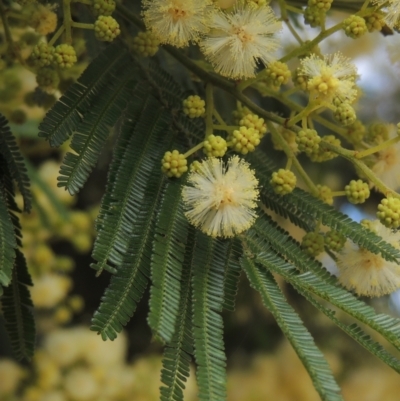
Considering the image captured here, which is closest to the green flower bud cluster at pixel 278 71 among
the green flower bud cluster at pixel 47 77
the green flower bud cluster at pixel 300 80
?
the green flower bud cluster at pixel 300 80

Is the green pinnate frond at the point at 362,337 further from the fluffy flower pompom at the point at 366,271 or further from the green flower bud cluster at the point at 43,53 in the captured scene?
the green flower bud cluster at the point at 43,53

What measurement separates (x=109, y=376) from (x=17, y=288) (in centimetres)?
74

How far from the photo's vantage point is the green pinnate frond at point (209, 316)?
429 mm

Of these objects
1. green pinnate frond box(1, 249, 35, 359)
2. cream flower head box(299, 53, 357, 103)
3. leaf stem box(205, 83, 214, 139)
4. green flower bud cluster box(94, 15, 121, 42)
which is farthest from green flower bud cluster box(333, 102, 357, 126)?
green pinnate frond box(1, 249, 35, 359)

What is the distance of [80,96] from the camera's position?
1.81 feet

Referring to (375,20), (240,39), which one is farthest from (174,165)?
(375,20)

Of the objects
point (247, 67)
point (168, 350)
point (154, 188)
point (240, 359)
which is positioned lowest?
point (168, 350)

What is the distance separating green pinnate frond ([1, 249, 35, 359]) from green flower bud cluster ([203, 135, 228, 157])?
0.22 m

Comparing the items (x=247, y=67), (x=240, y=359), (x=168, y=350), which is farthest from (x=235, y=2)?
(x=240, y=359)

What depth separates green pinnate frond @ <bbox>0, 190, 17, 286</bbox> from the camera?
45 cm

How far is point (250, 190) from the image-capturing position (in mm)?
499

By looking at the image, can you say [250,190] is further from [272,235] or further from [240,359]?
[240,359]

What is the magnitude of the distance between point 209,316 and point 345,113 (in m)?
0.21

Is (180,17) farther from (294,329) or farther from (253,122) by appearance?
(294,329)
